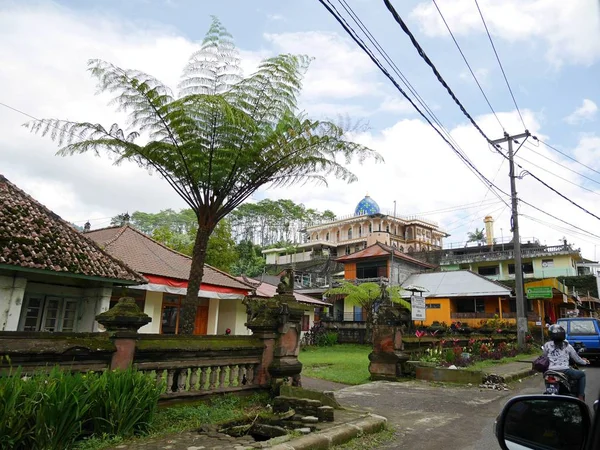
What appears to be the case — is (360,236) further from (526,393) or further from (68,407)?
(68,407)

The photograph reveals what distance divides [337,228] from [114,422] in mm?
62393

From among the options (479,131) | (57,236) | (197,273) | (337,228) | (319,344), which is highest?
(337,228)

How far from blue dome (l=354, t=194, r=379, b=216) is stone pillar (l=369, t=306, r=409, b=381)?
1985 inches

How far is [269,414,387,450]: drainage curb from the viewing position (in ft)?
15.1

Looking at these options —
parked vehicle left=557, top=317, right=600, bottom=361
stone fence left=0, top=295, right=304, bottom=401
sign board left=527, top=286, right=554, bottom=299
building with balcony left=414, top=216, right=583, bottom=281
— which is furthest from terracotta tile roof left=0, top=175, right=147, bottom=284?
building with balcony left=414, top=216, right=583, bottom=281

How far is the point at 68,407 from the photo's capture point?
4223 millimetres

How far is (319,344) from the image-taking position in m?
28.1

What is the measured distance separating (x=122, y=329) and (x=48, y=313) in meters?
8.05

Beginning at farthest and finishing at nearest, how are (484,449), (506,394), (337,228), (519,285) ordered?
1. (337,228)
2. (519,285)
3. (506,394)
4. (484,449)

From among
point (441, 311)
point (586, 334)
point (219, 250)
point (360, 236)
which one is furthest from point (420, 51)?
point (360, 236)

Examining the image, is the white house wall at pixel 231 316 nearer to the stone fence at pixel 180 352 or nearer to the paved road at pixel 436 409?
the paved road at pixel 436 409

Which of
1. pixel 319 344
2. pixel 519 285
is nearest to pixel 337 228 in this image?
pixel 319 344

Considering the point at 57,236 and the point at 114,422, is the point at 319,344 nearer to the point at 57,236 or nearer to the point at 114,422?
the point at 57,236

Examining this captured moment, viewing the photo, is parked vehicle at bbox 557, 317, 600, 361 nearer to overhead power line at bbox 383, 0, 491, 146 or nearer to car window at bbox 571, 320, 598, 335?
car window at bbox 571, 320, 598, 335
